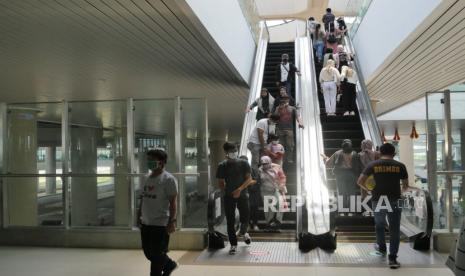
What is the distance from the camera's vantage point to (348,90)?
1065 cm

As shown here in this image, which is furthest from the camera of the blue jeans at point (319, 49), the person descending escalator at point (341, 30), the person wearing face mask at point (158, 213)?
the person descending escalator at point (341, 30)

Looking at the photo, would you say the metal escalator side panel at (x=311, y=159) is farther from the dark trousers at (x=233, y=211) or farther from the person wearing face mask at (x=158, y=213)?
the person wearing face mask at (x=158, y=213)

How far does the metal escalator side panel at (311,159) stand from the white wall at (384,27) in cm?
152

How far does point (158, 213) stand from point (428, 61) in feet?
25.4

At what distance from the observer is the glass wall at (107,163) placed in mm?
7219

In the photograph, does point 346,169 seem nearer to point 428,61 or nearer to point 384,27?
point 428,61

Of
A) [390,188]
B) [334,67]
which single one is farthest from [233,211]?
[334,67]

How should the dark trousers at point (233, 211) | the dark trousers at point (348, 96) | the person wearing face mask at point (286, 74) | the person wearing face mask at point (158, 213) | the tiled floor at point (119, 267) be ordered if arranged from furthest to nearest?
the person wearing face mask at point (286, 74) → the dark trousers at point (348, 96) → the dark trousers at point (233, 211) → the tiled floor at point (119, 267) → the person wearing face mask at point (158, 213)

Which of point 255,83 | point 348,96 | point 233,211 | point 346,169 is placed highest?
point 255,83

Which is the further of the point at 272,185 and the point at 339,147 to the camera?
the point at 339,147

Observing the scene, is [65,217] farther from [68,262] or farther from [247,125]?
[247,125]

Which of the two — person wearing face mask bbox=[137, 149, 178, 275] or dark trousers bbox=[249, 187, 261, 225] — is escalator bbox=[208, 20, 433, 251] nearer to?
dark trousers bbox=[249, 187, 261, 225]

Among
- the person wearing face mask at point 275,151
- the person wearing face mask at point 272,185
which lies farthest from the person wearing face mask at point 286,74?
the person wearing face mask at point 272,185

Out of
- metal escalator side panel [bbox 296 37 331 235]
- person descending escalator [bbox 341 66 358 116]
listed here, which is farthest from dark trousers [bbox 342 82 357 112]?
metal escalator side panel [bbox 296 37 331 235]
